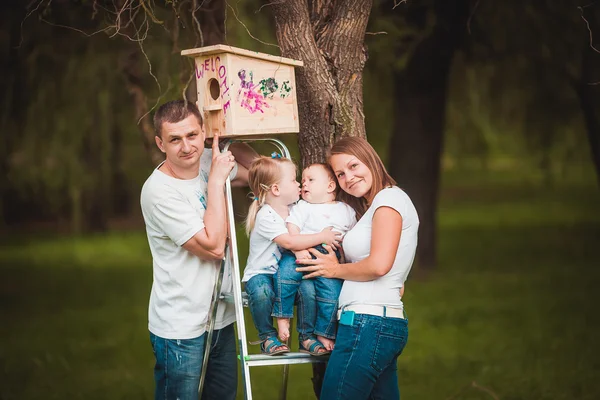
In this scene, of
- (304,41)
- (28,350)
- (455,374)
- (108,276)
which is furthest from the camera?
(108,276)

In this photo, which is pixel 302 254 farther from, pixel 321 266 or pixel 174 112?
pixel 174 112

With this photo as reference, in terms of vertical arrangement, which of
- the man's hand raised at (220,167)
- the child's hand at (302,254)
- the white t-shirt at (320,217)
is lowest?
the child's hand at (302,254)

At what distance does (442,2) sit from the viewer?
10.1 metres

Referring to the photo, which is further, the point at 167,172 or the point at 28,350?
the point at 28,350

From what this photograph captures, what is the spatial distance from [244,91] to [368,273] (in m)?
1.01

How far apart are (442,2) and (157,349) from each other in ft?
22.6

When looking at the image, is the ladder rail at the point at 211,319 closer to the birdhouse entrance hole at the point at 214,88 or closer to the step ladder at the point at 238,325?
the step ladder at the point at 238,325

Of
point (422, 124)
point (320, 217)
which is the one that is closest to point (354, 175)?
point (320, 217)

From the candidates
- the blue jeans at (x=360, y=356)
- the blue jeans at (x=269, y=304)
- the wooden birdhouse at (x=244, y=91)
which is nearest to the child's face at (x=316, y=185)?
the wooden birdhouse at (x=244, y=91)

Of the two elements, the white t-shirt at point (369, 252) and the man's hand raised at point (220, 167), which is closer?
the white t-shirt at point (369, 252)

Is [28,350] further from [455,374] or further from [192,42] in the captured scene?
[455,374]

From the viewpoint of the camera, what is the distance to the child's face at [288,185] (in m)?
4.13

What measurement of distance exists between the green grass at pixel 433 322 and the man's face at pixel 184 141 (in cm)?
332

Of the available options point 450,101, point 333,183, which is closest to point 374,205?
point 333,183
